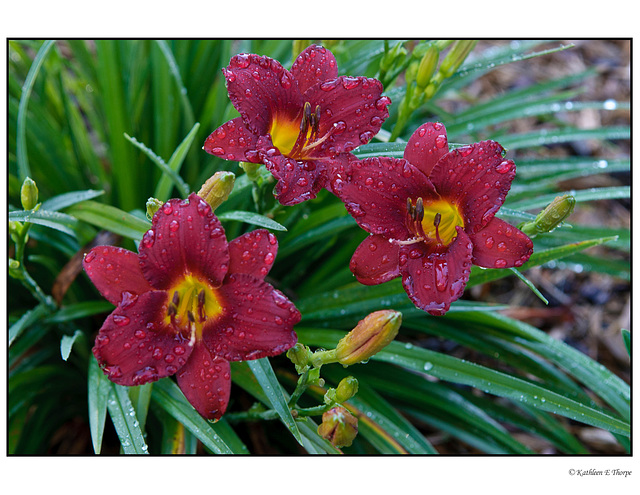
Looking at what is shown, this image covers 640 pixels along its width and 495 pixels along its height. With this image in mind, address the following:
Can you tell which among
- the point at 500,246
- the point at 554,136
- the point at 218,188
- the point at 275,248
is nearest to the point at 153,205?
the point at 218,188

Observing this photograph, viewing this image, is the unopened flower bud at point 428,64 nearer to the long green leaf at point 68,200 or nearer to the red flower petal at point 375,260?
the red flower petal at point 375,260

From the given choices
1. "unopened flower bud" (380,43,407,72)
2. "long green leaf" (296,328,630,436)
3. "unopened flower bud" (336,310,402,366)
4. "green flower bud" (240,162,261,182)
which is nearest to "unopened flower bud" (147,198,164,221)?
"green flower bud" (240,162,261,182)

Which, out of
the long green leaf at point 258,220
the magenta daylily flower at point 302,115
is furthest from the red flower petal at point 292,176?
the long green leaf at point 258,220

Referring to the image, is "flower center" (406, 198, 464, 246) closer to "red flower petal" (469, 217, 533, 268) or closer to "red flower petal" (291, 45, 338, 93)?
"red flower petal" (469, 217, 533, 268)

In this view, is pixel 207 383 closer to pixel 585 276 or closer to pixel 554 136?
pixel 554 136
